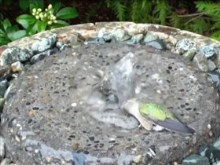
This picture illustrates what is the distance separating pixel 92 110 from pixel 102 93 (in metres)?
0.07

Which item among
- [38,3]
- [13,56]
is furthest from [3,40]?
[13,56]

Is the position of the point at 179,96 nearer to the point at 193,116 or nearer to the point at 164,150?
the point at 193,116

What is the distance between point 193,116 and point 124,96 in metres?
0.20

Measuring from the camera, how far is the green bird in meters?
1.91

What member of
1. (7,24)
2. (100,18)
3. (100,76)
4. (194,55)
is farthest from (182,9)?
(100,76)

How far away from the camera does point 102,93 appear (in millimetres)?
2027

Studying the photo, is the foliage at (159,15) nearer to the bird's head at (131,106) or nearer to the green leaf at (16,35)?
the green leaf at (16,35)

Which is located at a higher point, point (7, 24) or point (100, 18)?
point (7, 24)

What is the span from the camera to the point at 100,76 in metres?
2.12

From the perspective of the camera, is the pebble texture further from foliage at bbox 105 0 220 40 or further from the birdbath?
foliage at bbox 105 0 220 40

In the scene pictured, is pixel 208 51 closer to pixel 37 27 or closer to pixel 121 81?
pixel 121 81

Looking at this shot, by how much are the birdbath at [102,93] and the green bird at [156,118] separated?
0.05ft

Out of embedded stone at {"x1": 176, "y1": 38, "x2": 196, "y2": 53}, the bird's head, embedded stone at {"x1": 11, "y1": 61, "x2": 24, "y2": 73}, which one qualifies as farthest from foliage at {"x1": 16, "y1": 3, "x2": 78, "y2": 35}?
the bird's head

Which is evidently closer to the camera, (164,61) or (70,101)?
(70,101)
